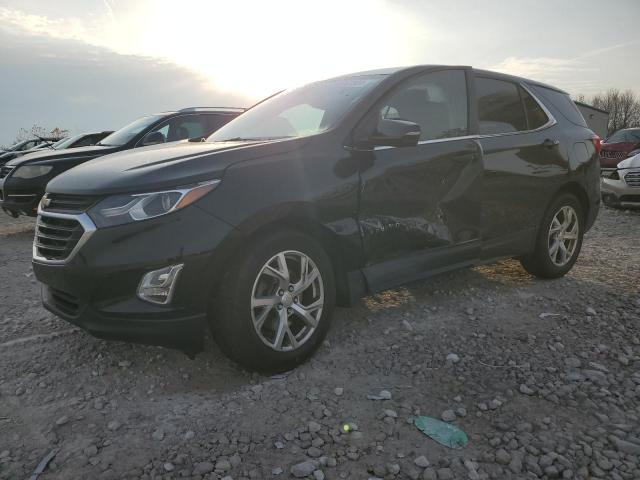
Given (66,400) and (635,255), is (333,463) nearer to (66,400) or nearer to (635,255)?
(66,400)

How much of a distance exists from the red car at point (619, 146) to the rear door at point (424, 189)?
13.5 m

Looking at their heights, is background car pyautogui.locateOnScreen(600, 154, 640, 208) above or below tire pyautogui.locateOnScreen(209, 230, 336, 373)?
below

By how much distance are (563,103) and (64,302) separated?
441 cm

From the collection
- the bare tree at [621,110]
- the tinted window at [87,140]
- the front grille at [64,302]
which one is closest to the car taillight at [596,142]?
the front grille at [64,302]

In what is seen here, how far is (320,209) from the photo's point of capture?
9.18 ft

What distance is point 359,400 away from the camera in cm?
251

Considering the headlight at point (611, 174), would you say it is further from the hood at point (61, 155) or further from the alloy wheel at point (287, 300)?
the hood at point (61, 155)

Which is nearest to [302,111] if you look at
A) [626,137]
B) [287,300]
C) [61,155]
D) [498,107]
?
[287,300]

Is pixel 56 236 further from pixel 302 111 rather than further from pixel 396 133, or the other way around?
pixel 396 133

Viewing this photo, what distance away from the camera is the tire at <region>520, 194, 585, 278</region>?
4262 mm

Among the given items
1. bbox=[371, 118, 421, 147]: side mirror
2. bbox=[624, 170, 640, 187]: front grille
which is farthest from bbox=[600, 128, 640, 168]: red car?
bbox=[371, 118, 421, 147]: side mirror

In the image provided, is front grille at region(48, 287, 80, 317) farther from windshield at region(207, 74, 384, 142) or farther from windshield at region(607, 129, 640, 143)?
windshield at region(607, 129, 640, 143)

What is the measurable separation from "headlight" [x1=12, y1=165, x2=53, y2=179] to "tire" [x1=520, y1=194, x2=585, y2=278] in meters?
A: 6.08

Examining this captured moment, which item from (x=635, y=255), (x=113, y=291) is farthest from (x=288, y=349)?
(x=635, y=255)
